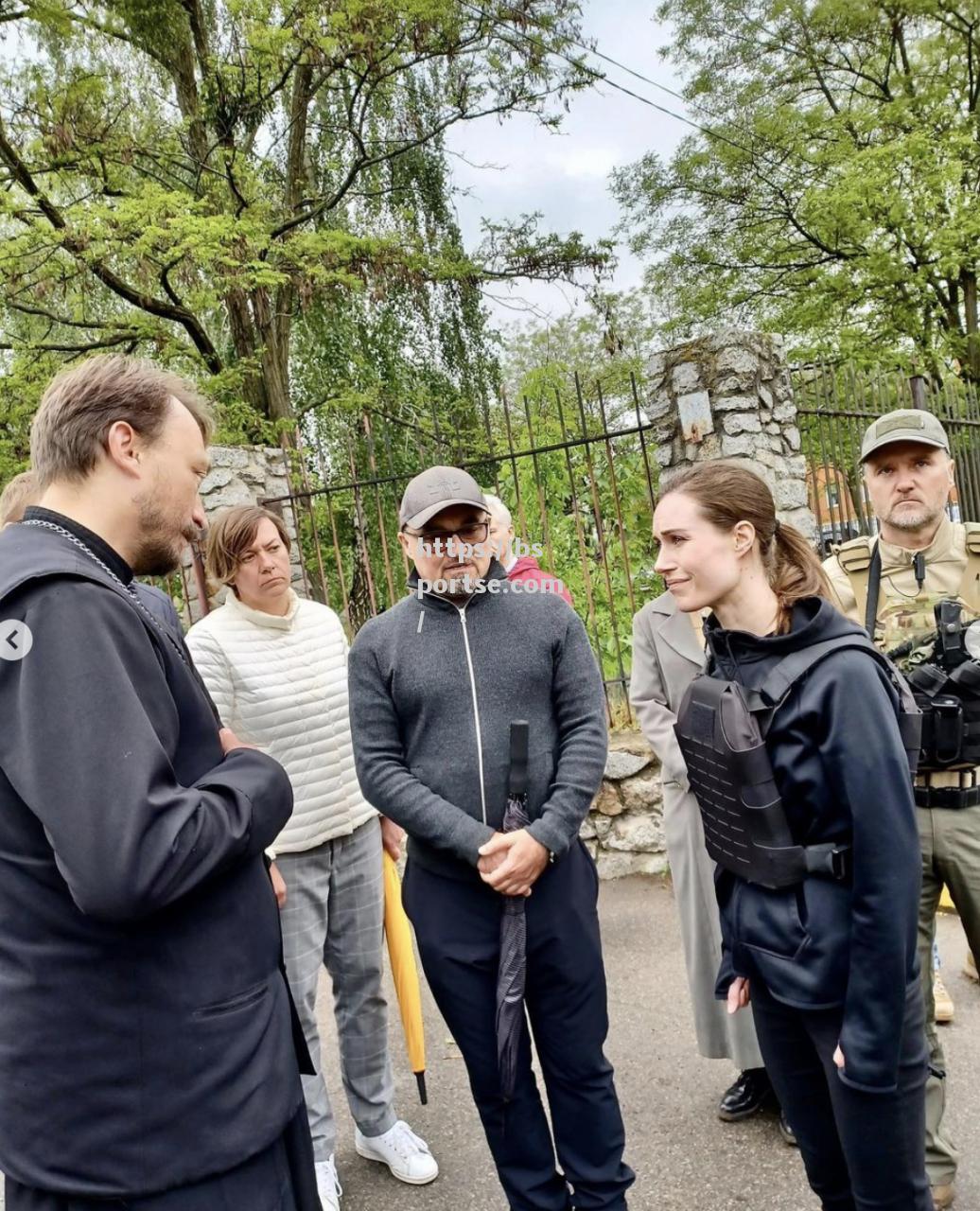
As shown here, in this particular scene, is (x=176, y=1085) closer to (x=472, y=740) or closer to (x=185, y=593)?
(x=472, y=740)

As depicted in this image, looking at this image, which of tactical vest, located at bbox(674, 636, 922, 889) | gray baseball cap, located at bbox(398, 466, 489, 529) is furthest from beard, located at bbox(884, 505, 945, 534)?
gray baseball cap, located at bbox(398, 466, 489, 529)

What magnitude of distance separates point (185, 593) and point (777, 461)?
4076 mm

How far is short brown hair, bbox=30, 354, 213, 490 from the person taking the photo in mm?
1337

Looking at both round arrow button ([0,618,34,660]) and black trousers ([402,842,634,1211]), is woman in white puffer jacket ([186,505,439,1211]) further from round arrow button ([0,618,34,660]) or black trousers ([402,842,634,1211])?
round arrow button ([0,618,34,660])

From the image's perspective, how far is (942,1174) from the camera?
2137mm

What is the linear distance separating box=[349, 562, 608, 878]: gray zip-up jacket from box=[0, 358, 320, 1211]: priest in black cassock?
0.71 metres

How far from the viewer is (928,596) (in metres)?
2.37

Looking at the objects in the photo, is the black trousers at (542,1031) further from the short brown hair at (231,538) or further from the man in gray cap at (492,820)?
the short brown hair at (231,538)

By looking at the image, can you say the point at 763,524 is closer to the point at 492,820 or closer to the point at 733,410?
the point at 492,820

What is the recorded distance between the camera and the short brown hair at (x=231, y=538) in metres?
2.57

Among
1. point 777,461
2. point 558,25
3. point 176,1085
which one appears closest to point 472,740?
point 176,1085

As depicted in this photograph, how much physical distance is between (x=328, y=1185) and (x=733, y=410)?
12.7ft

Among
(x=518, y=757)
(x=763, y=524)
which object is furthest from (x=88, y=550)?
(x=763, y=524)

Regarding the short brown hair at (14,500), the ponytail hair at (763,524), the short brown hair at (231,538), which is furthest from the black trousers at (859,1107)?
the short brown hair at (14,500)
